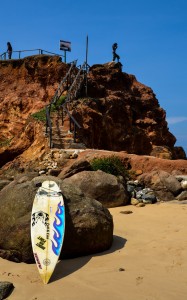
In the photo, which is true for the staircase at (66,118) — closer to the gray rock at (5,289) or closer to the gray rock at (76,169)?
the gray rock at (76,169)

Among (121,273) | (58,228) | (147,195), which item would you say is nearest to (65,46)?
(147,195)

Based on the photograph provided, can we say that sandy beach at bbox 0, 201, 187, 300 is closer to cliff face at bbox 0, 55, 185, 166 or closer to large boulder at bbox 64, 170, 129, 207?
large boulder at bbox 64, 170, 129, 207

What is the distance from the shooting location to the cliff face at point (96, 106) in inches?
747

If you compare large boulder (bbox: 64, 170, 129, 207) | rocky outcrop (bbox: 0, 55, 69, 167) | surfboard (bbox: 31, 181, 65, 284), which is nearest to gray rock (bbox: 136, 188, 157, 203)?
large boulder (bbox: 64, 170, 129, 207)

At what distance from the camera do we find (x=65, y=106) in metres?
17.1

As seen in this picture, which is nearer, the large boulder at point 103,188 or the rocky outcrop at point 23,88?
the large boulder at point 103,188

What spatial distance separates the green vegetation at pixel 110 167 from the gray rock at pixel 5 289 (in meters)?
6.62

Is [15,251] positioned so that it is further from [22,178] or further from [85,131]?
[85,131]

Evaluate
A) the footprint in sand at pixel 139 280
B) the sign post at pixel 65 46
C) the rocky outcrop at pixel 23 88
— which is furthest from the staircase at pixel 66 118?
the footprint in sand at pixel 139 280

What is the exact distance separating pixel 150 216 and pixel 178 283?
3.57 metres

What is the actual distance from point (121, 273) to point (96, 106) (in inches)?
613

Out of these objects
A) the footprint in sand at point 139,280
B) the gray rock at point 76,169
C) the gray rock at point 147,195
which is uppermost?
the gray rock at point 76,169

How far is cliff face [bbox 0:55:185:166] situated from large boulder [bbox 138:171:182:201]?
8.16 metres

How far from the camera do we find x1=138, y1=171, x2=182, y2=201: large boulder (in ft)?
30.3
